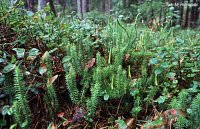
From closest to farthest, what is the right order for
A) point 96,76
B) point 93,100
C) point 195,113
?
point 195,113 < point 93,100 < point 96,76

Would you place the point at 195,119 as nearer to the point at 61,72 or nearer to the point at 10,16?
the point at 61,72

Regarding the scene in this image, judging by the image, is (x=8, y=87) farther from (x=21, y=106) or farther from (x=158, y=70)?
(x=158, y=70)

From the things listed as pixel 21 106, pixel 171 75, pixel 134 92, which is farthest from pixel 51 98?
pixel 171 75

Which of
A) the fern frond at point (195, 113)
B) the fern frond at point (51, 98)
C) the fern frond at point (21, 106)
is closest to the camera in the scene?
the fern frond at point (195, 113)

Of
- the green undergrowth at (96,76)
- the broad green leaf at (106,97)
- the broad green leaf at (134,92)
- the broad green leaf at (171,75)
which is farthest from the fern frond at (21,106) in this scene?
the broad green leaf at (171,75)

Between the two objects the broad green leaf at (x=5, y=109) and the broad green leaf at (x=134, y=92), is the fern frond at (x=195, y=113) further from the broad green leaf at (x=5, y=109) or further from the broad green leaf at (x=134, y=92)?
the broad green leaf at (x=5, y=109)

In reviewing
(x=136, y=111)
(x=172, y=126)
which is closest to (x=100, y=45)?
(x=136, y=111)

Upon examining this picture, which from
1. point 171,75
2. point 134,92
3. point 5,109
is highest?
point 171,75

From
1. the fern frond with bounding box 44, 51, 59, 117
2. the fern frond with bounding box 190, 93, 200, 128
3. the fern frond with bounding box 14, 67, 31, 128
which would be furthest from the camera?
the fern frond with bounding box 44, 51, 59, 117

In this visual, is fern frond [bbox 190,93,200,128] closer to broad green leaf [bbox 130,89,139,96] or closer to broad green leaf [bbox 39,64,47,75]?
broad green leaf [bbox 130,89,139,96]

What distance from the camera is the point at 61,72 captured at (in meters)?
2.44

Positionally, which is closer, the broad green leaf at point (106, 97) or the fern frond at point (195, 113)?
the fern frond at point (195, 113)

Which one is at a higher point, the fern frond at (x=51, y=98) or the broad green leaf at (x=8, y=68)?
the broad green leaf at (x=8, y=68)

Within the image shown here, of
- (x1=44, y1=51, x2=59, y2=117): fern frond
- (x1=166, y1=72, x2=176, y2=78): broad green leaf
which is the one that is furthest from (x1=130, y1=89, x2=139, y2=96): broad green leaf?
(x1=44, y1=51, x2=59, y2=117): fern frond
